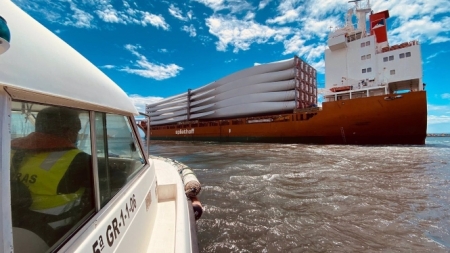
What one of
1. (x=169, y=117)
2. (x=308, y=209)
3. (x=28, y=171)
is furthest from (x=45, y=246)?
(x=169, y=117)

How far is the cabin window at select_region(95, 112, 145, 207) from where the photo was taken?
1.10 m

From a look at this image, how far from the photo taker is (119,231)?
1.05 metres

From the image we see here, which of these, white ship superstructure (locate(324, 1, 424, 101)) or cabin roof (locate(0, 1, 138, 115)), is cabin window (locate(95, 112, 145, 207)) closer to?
cabin roof (locate(0, 1, 138, 115))

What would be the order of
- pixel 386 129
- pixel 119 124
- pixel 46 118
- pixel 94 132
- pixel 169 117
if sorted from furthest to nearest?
1. pixel 169 117
2. pixel 386 129
3. pixel 119 124
4. pixel 94 132
5. pixel 46 118

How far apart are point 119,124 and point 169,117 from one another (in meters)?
42.1

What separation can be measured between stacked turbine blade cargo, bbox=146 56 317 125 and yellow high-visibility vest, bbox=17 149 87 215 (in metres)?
21.9

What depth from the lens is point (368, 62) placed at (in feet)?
67.7

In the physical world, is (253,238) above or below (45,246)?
below

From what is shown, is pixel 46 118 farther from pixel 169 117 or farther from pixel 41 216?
pixel 169 117

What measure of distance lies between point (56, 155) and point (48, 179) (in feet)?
0.31

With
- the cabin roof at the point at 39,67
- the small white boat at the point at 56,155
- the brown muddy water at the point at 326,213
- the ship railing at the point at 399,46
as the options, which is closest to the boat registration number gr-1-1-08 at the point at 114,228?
the small white boat at the point at 56,155

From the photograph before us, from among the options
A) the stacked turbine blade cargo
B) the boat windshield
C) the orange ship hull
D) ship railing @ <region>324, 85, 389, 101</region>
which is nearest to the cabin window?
the boat windshield

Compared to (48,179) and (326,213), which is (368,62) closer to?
(326,213)

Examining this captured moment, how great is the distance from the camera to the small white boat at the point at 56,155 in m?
0.58
